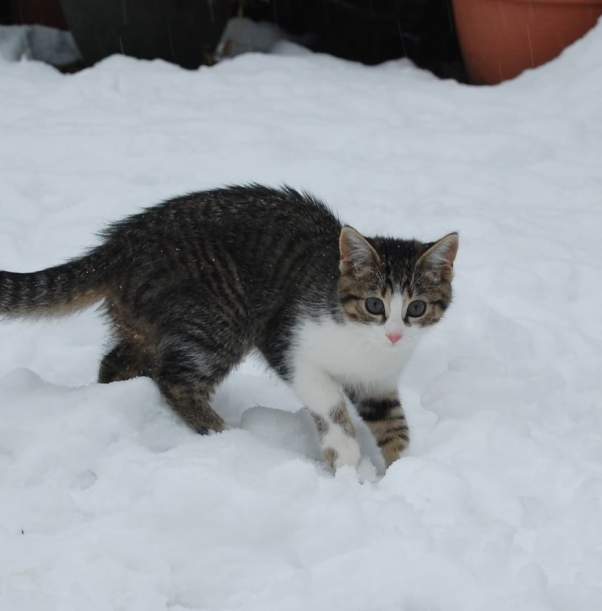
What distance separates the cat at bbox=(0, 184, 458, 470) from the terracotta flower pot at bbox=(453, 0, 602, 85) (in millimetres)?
4040

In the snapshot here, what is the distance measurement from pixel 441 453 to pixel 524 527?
1.58ft

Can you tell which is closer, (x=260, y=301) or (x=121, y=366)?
(x=260, y=301)

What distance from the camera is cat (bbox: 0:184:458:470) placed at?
3.86 metres

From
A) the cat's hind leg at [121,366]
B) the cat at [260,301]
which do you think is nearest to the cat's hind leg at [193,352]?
the cat at [260,301]

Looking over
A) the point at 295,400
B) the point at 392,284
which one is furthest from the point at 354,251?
the point at 295,400

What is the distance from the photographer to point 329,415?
12.8ft

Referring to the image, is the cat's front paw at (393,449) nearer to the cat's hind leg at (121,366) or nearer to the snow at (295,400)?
the snow at (295,400)

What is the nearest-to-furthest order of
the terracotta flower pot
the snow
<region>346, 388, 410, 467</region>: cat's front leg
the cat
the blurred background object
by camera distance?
the snow, the cat, <region>346, 388, 410, 467</region>: cat's front leg, the terracotta flower pot, the blurred background object

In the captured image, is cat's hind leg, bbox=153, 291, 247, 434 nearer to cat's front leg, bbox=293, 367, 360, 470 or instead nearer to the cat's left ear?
cat's front leg, bbox=293, 367, 360, 470

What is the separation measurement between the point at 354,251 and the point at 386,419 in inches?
26.3

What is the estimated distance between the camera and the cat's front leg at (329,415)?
12.7ft

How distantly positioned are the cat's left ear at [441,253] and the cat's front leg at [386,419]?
1.68 ft

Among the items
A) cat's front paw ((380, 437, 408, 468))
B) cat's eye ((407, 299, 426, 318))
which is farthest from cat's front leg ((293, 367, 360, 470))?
cat's eye ((407, 299, 426, 318))

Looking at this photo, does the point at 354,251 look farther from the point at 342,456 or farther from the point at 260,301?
the point at 342,456
